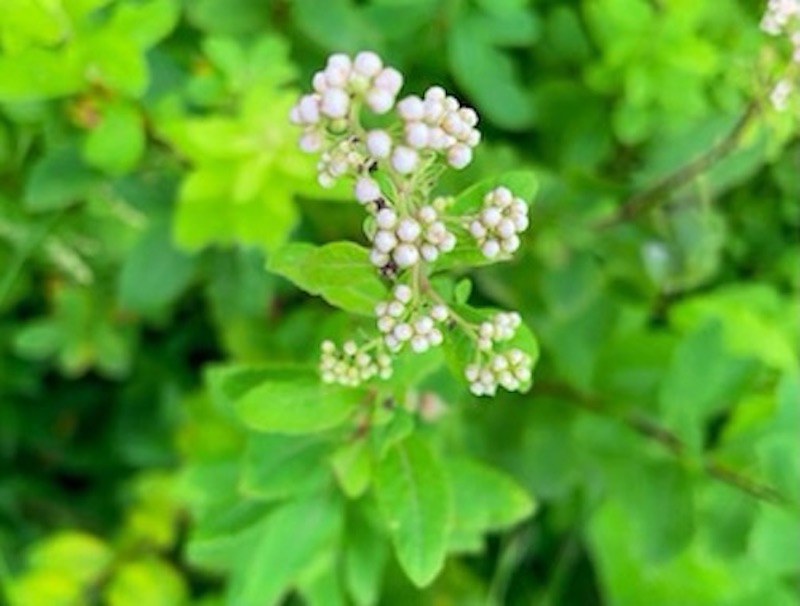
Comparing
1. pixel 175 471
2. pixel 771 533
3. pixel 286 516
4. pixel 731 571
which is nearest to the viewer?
pixel 286 516

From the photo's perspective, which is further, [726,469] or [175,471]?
[175,471]

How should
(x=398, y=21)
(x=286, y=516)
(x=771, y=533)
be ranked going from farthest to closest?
(x=398, y=21) → (x=771, y=533) → (x=286, y=516)

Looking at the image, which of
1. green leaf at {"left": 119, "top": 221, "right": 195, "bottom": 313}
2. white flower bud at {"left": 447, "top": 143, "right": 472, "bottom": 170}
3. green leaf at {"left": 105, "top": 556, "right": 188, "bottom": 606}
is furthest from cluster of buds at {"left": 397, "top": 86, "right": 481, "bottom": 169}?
green leaf at {"left": 105, "top": 556, "right": 188, "bottom": 606}

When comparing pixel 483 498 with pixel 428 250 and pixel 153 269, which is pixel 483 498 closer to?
pixel 153 269

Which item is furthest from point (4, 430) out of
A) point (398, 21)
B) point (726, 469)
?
point (726, 469)

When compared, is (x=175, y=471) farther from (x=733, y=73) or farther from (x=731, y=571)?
(x=733, y=73)

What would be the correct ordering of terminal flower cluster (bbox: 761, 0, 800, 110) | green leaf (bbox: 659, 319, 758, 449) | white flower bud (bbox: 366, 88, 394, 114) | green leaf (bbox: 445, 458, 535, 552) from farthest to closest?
green leaf (bbox: 659, 319, 758, 449)
green leaf (bbox: 445, 458, 535, 552)
terminal flower cluster (bbox: 761, 0, 800, 110)
white flower bud (bbox: 366, 88, 394, 114)

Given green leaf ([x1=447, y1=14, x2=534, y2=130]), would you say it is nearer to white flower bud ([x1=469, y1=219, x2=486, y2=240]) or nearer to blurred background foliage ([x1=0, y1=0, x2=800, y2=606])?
blurred background foliage ([x1=0, y1=0, x2=800, y2=606])
